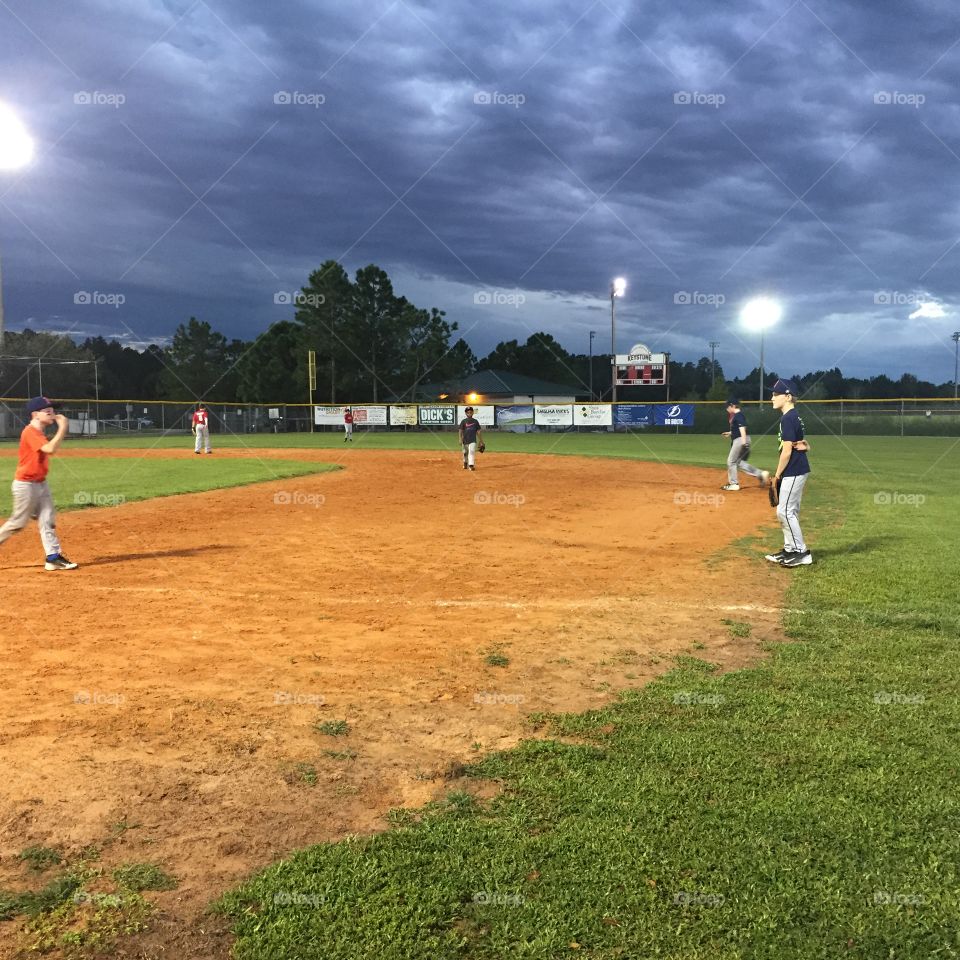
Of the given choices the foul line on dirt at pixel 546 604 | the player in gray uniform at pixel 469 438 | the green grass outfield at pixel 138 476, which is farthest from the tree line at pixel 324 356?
the foul line on dirt at pixel 546 604

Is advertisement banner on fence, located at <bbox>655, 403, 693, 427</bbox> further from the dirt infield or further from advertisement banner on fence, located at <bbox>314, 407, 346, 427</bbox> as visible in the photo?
the dirt infield

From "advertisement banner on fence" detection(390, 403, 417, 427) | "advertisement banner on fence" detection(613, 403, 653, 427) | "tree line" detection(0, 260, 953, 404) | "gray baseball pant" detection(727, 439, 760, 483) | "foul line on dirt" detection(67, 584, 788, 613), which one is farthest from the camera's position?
"tree line" detection(0, 260, 953, 404)

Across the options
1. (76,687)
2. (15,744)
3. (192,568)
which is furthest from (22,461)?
(15,744)

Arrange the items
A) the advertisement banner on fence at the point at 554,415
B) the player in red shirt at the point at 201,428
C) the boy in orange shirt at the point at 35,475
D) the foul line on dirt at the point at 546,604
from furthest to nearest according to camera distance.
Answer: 1. the advertisement banner on fence at the point at 554,415
2. the player in red shirt at the point at 201,428
3. the boy in orange shirt at the point at 35,475
4. the foul line on dirt at the point at 546,604

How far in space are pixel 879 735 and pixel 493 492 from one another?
43.5ft

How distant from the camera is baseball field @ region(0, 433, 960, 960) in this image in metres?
2.74

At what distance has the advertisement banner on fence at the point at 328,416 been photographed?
195ft

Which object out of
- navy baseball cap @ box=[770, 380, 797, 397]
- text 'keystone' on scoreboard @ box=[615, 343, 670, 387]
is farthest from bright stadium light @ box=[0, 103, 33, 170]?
text 'keystone' on scoreboard @ box=[615, 343, 670, 387]

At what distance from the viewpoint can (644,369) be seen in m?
63.7

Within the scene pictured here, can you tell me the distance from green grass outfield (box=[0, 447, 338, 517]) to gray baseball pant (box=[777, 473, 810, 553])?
1264 cm

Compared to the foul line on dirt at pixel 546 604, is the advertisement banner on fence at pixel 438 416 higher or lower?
higher

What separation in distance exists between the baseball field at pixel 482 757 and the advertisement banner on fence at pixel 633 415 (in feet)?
145

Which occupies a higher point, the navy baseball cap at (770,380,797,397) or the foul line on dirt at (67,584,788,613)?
the navy baseball cap at (770,380,797,397)

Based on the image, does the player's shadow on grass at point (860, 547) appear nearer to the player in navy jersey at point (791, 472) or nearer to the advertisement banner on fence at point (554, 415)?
the player in navy jersey at point (791, 472)
